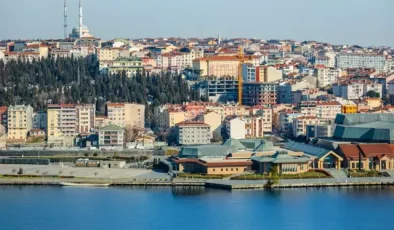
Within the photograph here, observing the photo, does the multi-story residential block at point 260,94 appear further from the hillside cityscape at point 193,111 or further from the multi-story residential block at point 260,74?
the multi-story residential block at point 260,74

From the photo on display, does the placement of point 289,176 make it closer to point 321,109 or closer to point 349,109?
point 349,109

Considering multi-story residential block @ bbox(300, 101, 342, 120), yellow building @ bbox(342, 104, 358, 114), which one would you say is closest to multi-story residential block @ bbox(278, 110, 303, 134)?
multi-story residential block @ bbox(300, 101, 342, 120)

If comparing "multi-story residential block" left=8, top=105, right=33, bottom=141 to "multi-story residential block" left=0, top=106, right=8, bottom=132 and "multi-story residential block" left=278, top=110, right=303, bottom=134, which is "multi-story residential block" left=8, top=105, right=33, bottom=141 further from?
"multi-story residential block" left=278, top=110, right=303, bottom=134

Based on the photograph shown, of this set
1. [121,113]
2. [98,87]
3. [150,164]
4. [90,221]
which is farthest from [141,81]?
[90,221]

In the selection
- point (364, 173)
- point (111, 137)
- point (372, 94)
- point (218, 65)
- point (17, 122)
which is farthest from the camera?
point (218, 65)

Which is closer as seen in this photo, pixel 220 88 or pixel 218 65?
pixel 220 88

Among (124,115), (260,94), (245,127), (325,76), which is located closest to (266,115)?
(245,127)

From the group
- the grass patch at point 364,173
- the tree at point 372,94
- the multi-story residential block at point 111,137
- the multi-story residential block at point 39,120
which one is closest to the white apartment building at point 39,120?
the multi-story residential block at point 39,120

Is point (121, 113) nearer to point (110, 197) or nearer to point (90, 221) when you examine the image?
point (110, 197)
